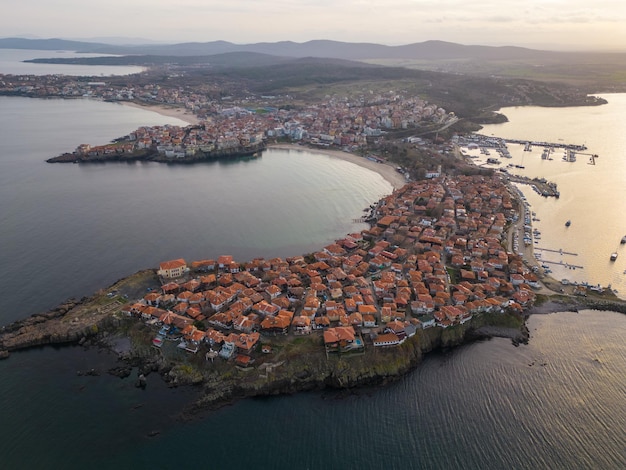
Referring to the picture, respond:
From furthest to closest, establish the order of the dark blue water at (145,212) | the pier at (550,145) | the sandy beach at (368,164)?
the pier at (550,145)
the sandy beach at (368,164)
the dark blue water at (145,212)

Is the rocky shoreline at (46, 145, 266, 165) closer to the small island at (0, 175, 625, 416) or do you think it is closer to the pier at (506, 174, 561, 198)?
the small island at (0, 175, 625, 416)

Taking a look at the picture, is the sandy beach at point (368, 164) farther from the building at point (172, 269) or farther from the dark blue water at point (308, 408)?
the building at point (172, 269)

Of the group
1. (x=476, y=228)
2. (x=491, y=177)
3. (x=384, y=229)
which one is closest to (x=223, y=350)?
(x=384, y=229)

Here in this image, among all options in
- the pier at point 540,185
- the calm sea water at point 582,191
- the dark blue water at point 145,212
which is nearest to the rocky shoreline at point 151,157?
the dark blue water at point 145,212

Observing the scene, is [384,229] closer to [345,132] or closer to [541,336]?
[541,336]

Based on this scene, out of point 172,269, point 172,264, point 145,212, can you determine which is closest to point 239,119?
point 145,212

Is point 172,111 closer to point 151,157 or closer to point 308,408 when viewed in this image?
point 151,157
